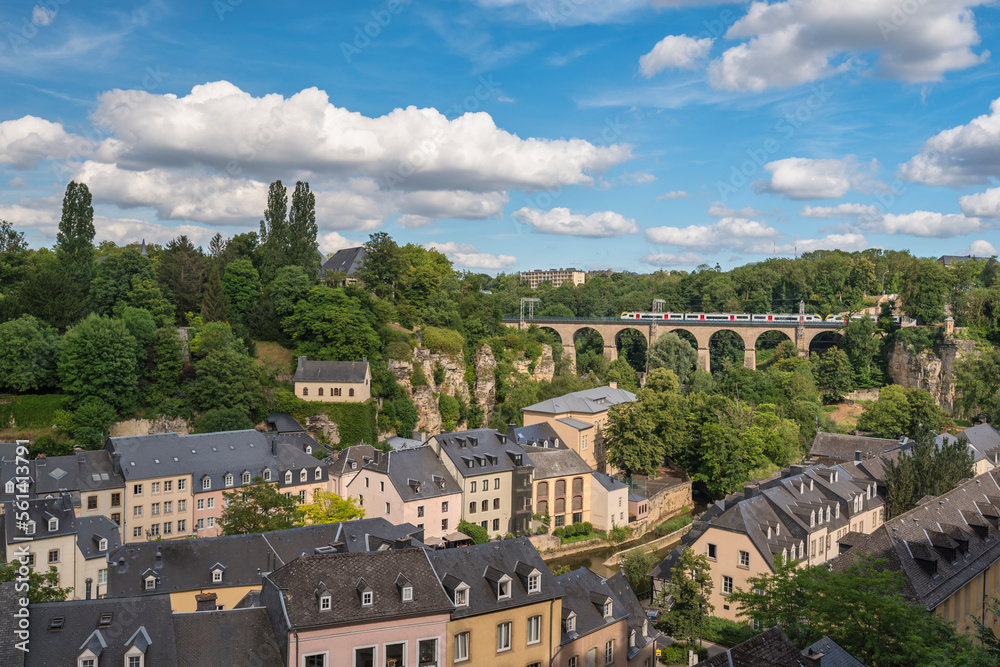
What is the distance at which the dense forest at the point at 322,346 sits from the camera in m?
42.2

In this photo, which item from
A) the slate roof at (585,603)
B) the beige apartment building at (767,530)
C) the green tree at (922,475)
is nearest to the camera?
the slate roof at (585,603)

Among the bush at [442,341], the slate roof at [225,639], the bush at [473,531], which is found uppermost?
the bush at [442,341]

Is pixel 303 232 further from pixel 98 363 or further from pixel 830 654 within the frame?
pixel 830 654

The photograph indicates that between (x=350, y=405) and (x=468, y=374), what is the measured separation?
44.2 feet

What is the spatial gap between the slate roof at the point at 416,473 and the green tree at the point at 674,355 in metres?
39.1

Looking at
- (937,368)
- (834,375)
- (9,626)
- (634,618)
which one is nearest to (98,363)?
(9,626)

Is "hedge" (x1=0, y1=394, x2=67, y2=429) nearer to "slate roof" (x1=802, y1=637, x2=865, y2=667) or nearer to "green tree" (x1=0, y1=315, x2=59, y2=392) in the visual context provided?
"green tree" (x1=0, y1=315, x2=59, y2=392)

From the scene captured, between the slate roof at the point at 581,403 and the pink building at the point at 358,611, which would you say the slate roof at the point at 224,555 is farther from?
the slate roof at the point at 581,403

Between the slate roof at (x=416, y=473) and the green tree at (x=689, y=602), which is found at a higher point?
the slate roof at (x=416, y=473)

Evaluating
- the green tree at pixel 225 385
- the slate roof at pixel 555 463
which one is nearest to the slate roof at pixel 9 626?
the slate roof at pixel 555 463

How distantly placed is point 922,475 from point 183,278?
4800 centimetres

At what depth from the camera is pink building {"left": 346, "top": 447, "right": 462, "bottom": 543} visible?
35.4 metres

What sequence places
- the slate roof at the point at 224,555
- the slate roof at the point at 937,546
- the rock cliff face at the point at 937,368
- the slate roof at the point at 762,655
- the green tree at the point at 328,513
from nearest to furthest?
the slate roof at the point at 762,655 → the slate roof at the point at 937,546 → the slate roof at the point at 224,555 → the green tree at the point at 328,513 → the rock cliff face at the point at 937,368

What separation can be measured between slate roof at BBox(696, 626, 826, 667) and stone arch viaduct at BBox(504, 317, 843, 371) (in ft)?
209
